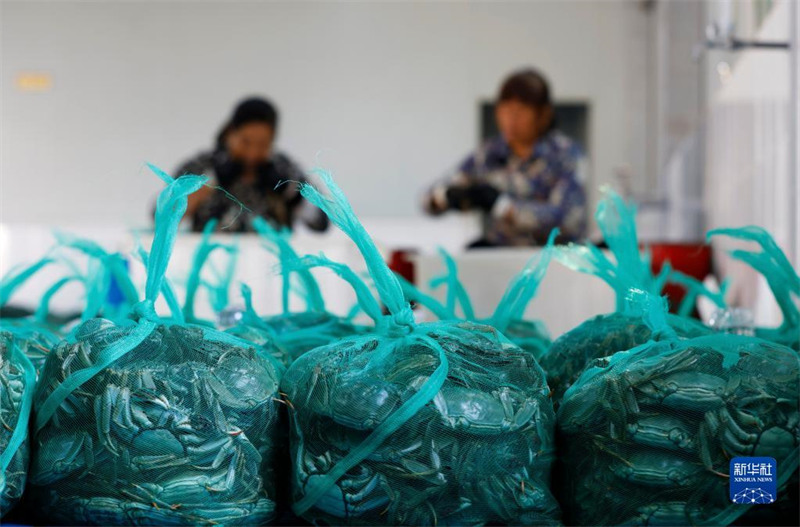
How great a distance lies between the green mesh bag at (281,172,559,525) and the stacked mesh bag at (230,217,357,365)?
0.13 meters

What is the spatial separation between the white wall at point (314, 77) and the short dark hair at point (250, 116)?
354cm

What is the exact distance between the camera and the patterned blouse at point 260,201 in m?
3.08

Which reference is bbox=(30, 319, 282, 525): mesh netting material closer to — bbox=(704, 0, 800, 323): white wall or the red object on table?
bbox=(704, 0, 800, 323): white wall

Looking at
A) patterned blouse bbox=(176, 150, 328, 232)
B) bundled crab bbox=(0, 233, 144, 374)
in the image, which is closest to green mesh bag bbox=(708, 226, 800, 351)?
bundled crab bbox=(0, 233, 144, 374)

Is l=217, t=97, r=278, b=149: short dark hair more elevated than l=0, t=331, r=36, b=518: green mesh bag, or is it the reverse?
l=217, t=97, r=278, b=149: short dark hair

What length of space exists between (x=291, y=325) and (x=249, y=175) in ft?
7.49

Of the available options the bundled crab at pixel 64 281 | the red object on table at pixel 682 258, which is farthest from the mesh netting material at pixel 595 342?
the red object on table at pixel 682 258

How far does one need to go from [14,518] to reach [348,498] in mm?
246

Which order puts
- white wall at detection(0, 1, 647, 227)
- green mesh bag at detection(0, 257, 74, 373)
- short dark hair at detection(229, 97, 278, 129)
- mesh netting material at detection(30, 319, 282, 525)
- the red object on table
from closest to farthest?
mesh netting material at detection(30, 319, 282, 525)
green mesh bag at detection(0, 257, 74, 373)
the red object on table
short dark hair at detection(229, 97, 278, 129)
white wall at detection(0, 1, 647, 227)

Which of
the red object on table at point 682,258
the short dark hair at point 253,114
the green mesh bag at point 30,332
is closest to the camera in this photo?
the green mesh bag at point 30,332

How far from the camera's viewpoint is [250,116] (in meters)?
3.22

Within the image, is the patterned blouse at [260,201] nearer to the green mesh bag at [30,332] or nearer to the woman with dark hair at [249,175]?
the woman with dark hair at [249,175]

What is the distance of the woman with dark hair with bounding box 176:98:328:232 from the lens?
309cm

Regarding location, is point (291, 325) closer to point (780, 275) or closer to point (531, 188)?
point (780, 275)
